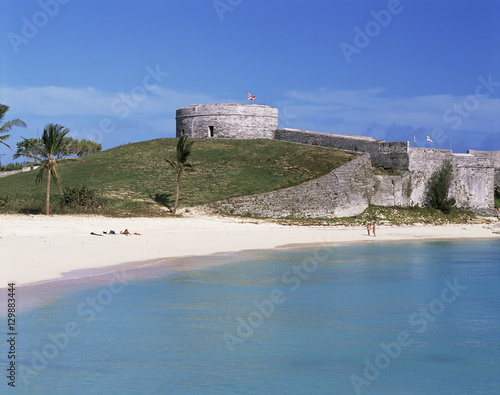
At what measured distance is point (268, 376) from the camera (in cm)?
966

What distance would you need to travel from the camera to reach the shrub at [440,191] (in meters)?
49.0

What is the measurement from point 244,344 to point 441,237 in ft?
86.2

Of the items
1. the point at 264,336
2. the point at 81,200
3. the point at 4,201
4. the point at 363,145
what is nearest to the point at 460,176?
the point at 363,145

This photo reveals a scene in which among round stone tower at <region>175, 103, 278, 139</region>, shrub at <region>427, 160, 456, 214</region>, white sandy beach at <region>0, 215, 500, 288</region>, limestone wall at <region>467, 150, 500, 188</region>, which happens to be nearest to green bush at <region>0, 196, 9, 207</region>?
white sandy beach at <region>0, 215, 500, 288</region>

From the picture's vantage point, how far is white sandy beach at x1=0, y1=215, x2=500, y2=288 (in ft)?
61.8

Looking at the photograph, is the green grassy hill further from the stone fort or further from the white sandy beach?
the white sandy beach

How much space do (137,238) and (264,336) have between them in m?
15.6

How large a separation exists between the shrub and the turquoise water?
1219 inches

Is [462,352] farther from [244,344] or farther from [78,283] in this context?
[78,283]

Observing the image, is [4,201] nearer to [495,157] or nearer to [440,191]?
[440,191]

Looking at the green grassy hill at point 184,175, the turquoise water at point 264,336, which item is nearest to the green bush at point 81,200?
the green grassy hill at point 184,175

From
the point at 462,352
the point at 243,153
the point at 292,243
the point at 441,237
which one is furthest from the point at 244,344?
the point at 243,153

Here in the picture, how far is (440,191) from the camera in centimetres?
4925

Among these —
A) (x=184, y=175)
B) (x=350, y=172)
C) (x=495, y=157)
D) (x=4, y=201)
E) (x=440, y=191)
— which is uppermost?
(x=495, y=157)
